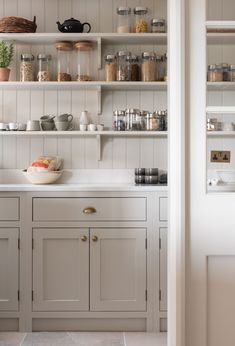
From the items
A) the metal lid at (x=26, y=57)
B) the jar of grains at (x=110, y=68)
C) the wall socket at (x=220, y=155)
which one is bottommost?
the wall socket at (x=220, y=155)

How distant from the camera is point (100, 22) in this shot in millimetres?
3861

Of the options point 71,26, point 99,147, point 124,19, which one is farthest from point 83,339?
point 124,19

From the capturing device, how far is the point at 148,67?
12.0 feet

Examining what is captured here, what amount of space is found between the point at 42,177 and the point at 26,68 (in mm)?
825

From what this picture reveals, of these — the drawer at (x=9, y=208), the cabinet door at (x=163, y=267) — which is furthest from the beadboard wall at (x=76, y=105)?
the cabinet door at (x=163, y=267)

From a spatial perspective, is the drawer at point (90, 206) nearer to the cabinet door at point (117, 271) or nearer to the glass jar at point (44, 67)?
the cabinet door at point (117, 271)

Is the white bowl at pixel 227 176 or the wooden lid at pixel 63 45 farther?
the wooden lid at pixel 63 45

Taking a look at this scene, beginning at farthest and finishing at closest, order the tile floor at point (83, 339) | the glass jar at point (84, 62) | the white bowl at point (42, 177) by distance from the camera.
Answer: the glass jar at point (84, 62), the white bowl at point (42, 177), the tile floor at point (83, 339)

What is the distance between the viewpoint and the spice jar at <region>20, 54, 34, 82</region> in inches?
146

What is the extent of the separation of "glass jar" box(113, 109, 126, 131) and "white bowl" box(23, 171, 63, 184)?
0.55 metres

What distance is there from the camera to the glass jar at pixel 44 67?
372cm

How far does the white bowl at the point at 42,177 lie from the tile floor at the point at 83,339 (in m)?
1.03

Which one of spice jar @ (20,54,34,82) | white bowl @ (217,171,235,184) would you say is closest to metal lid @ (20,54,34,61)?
spice jar @ (20,54,34,82)

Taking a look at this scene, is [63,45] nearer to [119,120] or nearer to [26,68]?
[26,68]
